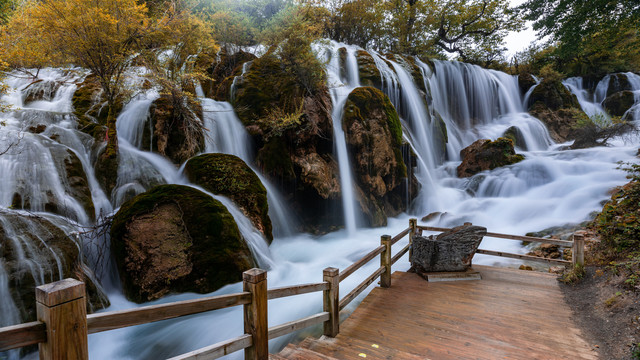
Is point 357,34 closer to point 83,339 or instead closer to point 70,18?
point 70,18

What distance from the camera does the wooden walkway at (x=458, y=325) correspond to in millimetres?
3562

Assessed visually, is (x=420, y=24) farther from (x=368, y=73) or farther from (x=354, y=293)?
(x=354, y=293)

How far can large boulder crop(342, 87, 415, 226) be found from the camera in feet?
36.7

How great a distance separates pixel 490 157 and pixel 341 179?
347 inches

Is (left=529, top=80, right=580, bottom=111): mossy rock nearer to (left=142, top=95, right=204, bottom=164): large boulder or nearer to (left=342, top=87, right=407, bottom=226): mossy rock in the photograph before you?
(left=342, top=87, right=407, bottom=226): mossy rock

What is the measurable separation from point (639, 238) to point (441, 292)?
142 inches

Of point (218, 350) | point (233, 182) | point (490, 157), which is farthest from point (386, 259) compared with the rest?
point (490, 157)

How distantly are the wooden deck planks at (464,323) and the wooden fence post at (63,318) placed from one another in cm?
268

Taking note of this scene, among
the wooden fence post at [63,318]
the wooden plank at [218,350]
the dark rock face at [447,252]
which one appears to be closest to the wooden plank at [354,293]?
the dark rock face at [447,252]

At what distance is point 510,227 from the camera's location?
10.9 metres

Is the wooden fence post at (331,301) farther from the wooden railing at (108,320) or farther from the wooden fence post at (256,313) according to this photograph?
the wooden fence post at (256,313)

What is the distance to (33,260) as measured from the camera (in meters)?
4.36

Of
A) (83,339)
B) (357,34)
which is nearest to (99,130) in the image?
(83,339)

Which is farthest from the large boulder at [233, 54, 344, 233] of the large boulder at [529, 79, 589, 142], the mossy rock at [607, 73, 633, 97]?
the mossy rock at [607, 73, 633, 97]
